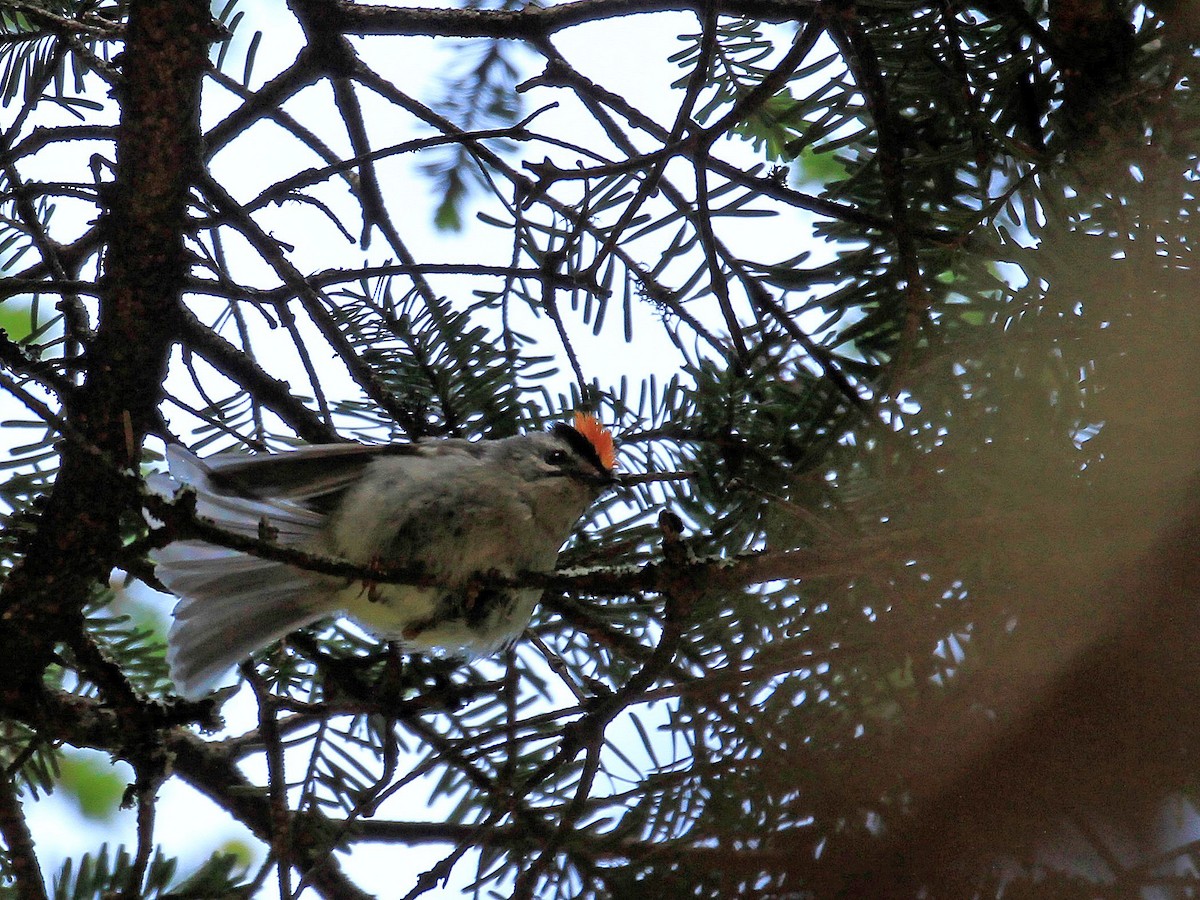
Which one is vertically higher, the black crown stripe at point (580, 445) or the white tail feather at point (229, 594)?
the white tail feather at point (229, 594)

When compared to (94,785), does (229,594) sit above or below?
below

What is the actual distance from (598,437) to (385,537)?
0.57 m

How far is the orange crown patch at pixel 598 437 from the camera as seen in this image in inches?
102

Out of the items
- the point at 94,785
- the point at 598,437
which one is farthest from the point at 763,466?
the point at 94,785

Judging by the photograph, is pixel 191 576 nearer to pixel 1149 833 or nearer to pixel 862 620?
pixel 862 620

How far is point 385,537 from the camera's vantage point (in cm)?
247

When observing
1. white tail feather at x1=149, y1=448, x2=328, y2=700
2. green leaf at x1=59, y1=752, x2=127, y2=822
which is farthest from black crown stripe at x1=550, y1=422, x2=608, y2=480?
green leaf at x1=59, y1=752, x2=127, y2=822

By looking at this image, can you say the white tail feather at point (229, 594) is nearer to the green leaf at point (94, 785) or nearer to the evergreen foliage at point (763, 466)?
the evergreen foliage at point (763, 466)

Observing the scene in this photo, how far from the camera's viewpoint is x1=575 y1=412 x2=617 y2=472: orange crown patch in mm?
2586

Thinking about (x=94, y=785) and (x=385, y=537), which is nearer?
(x=385, y=537)

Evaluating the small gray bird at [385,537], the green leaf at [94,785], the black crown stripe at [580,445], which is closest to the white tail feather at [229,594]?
the small gray bird at [385,537]

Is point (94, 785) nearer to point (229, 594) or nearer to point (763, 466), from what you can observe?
point (229, 594)

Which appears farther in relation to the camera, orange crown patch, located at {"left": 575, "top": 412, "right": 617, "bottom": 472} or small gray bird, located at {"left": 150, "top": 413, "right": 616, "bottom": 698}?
orange crown patch, located at {"left": 575, "top": 412, "right": 617, "bottom": 472}

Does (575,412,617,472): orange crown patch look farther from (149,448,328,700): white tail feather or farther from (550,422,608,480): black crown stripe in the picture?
(149,448,328,700): white tail feather
